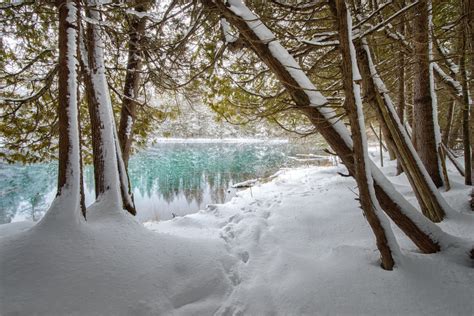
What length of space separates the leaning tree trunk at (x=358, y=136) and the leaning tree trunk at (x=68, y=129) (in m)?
2.73

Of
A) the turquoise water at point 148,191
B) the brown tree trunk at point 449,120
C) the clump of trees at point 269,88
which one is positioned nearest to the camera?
the clump of trees at point 269,88

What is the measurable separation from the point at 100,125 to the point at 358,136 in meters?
3.17

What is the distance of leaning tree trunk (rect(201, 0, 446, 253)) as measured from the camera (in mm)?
2295

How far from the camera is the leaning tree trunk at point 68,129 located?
7.74ft

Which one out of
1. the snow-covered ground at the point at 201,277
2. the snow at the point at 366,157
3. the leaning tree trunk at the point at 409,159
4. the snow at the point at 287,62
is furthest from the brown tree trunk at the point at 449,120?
the snow at the point at 366,157

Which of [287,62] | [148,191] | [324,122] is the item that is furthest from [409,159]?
[148,191]

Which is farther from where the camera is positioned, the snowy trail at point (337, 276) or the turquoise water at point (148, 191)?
the turquoise water at point (148, 191)

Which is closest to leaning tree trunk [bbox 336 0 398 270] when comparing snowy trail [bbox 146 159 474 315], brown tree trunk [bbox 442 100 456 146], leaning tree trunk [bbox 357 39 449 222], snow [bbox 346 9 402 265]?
snow [bbox 346 9 402 265]

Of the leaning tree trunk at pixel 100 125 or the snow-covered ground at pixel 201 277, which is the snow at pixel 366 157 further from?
the leaning tree trunk at pixel 100 125

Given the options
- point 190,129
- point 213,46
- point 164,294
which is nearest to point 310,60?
point 213,46

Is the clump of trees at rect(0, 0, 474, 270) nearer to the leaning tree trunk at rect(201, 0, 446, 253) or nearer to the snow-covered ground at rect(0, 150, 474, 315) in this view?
the leaning tree trunk at rect(201, 0, 446, 253)

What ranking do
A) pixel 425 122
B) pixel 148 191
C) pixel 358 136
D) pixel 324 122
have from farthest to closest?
pixel 148 191 < pixel 425 122 < pixel 324 122 < pixel 358 136

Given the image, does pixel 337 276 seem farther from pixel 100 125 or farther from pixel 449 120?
pixel 449 120

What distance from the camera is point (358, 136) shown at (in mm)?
1957
